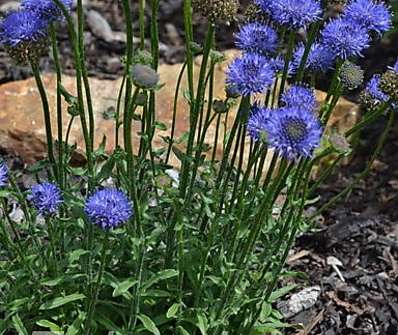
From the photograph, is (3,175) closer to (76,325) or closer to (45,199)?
(45,199)

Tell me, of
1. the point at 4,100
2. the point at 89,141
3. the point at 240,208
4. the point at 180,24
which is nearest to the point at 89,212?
the point at 89,141

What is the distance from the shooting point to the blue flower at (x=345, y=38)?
3062mm

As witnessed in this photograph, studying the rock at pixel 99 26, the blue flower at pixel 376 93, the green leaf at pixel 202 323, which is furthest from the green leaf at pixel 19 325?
the rock at pixel 99 26

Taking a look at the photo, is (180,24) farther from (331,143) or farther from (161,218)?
(331,143)

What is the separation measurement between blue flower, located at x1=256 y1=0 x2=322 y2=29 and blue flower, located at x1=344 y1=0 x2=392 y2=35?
0.25 m

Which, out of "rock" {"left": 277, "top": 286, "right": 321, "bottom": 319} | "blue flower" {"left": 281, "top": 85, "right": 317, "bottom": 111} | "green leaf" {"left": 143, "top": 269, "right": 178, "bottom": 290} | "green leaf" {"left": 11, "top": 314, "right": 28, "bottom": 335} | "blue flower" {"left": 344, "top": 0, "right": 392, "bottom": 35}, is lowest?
"rock" {"left": 277, "top": 286, "right": 321, "bottom": 319}

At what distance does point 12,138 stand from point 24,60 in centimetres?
213

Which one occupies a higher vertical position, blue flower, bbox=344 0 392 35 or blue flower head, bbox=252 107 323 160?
blue flower, bbox=344 0 392 35

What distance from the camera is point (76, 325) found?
10.7 ft

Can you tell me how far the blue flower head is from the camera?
258 cm

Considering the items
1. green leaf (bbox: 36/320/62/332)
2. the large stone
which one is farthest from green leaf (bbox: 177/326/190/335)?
the large stone

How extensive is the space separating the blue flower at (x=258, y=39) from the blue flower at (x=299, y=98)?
0.58 ft

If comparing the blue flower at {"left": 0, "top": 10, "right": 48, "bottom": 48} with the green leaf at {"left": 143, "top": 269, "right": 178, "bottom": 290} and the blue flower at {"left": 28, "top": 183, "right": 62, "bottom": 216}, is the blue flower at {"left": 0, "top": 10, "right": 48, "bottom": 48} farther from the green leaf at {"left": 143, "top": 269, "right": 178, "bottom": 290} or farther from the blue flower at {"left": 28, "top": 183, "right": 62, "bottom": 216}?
the green leaf at {"left": 143, "top": 269, "right": 178, "bottom": 290}

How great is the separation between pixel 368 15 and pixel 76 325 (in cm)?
159
